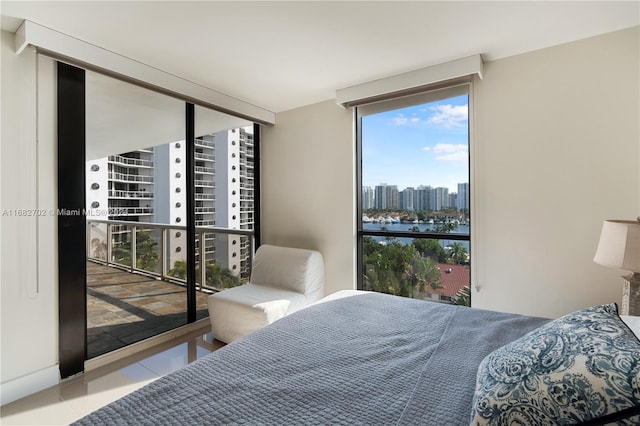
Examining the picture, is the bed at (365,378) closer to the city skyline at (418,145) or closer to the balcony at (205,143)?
the city skyline at (418,145)

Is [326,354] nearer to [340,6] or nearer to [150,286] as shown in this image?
[340,6]

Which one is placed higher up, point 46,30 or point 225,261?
point 46,30

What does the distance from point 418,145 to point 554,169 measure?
1.11m

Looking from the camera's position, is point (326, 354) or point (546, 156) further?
point (546, 156)

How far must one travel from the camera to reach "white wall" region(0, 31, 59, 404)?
1.97 m

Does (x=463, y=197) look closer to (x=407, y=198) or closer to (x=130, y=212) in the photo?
(x=407, y=198)

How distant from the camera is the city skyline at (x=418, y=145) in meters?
2.70

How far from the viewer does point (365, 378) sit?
41.2 inches

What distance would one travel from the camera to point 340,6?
5.88ft

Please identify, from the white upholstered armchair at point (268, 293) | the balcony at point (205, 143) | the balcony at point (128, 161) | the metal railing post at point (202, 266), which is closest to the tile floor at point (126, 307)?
the metal railing post at point (202, 266)

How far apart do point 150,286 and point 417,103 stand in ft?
10.4

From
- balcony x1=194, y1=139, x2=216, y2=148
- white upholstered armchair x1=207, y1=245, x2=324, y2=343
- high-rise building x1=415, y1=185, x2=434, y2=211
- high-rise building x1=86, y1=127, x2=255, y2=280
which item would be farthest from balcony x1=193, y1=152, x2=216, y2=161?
high-rise building x1=415, y1=185, x2=434, y2=211

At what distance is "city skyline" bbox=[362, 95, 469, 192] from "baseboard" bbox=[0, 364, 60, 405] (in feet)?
10.0

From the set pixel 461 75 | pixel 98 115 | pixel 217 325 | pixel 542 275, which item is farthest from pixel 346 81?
pixel 217 325
